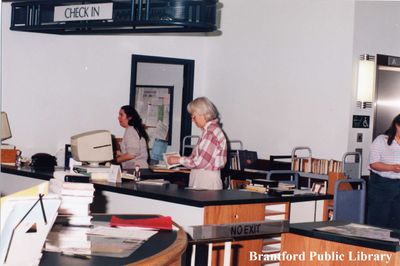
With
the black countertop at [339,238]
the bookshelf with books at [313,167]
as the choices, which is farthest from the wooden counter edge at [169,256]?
the bookshelf with books at [313,167]

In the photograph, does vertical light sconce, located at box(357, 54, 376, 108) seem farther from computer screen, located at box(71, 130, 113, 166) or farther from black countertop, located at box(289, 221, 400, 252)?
black countertop, located at box(289, 221, 400, 252)

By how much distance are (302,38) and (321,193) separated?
113 inches

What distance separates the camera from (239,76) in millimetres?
10141

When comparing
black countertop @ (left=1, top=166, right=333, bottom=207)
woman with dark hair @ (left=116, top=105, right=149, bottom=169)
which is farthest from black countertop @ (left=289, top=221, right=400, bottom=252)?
woman with dark hair @ (left=116, top=105, right=149, bottom=169)

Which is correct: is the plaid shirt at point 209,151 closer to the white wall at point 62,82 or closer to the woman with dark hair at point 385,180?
the woman with dark hair at point 385,180

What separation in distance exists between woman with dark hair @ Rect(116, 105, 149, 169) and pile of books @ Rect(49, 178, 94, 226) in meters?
4.66

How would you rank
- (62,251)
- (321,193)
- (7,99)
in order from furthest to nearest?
(7,99)
(321,193)
(62,251)

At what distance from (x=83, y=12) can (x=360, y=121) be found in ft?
12.8

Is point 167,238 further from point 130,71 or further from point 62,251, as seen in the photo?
point 130,71

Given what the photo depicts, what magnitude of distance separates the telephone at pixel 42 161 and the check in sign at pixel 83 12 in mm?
1637

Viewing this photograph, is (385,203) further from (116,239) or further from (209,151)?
(116,239)

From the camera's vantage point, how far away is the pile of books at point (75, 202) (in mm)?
3584

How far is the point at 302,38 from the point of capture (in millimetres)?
9250

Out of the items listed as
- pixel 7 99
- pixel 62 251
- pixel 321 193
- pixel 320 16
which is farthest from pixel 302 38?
pixel 62 251
